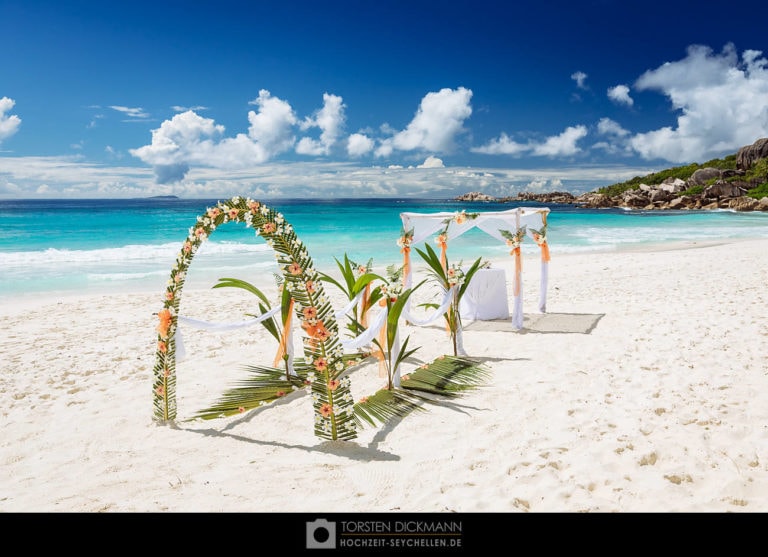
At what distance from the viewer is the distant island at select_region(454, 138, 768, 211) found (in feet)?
170

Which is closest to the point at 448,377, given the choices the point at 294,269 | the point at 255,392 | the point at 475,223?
the point at 255,392

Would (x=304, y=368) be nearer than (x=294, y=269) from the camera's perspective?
No

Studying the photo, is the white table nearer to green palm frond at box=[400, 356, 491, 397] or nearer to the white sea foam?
green palm frond at box=[400, 356, 491, 397]

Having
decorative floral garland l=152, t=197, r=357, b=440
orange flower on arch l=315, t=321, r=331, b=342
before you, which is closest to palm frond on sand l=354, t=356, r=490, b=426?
decorative floral garland l=152, t=197, r=357, b=440

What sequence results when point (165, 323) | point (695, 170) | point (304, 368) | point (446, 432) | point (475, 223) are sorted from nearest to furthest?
1. point (446, 432)
2. point (165, 323)
3. point (304, 368)
4. point (475, 223)
5. point (695, 170)

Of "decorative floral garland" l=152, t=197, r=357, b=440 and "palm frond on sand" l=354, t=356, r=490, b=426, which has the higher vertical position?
"decorative floral garland" l=152, t=197, r=357, b=440

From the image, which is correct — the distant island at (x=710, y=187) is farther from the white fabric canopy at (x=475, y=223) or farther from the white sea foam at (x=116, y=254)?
the white fabric canopy at (x=475, y=223)

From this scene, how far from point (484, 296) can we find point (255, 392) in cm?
444

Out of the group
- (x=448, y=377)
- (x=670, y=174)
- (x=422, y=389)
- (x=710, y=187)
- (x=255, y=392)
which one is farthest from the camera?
(x=670, y=174)

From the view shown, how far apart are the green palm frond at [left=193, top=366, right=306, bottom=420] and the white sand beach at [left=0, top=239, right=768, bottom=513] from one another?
15 centimetres

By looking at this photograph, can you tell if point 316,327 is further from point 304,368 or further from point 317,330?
point 304,368
